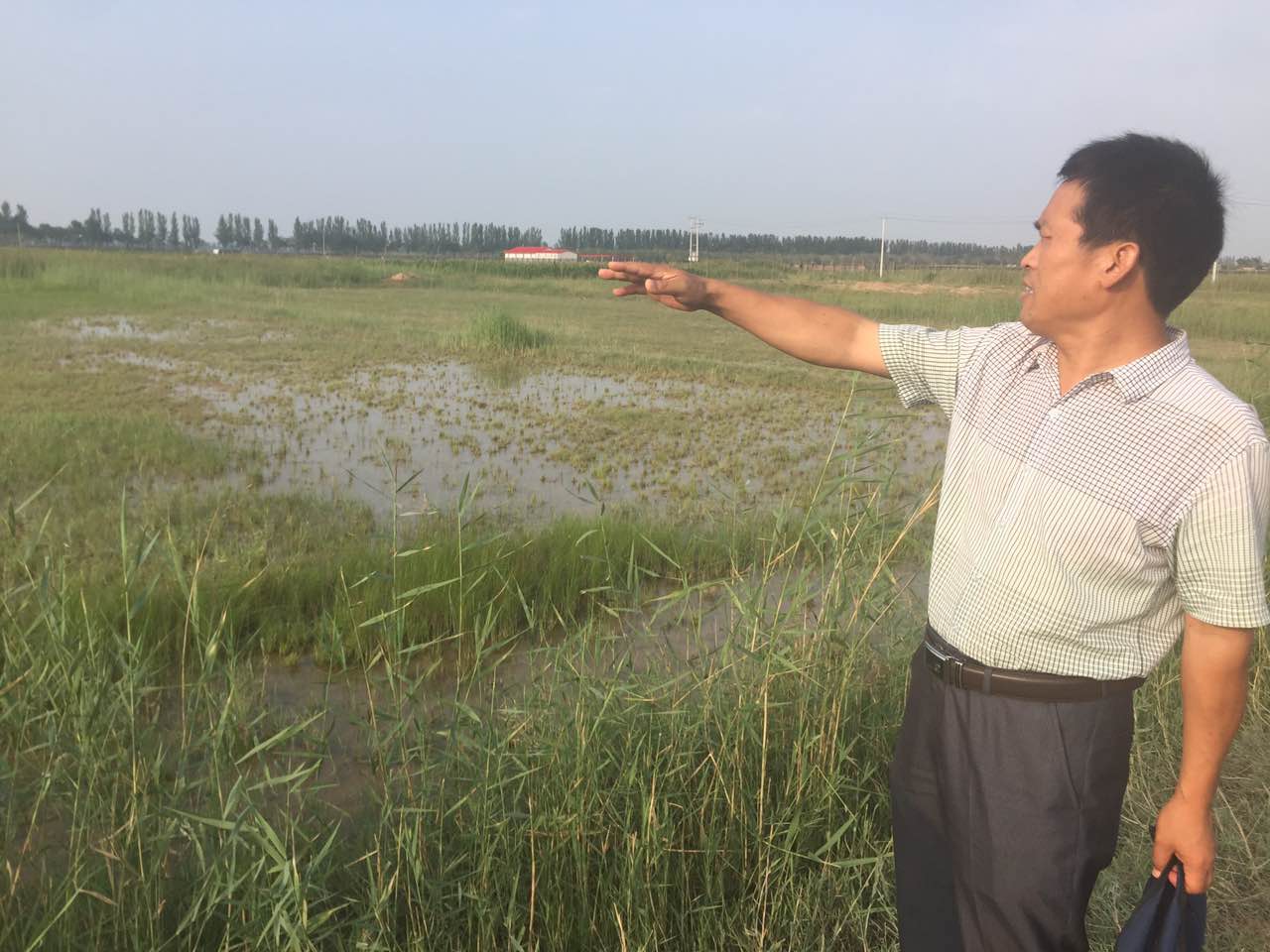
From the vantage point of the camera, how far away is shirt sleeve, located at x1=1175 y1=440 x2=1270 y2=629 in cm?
128

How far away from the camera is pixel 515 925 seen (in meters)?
1.97

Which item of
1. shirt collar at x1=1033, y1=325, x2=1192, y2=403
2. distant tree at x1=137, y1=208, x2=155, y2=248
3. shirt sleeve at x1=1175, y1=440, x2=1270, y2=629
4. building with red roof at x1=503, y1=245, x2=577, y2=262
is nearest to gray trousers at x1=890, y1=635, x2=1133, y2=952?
shirt sleeve at x1=1175, y1=440, x2=1270, y2=629

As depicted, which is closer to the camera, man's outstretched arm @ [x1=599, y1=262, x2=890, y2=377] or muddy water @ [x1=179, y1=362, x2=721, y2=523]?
man's outstretched arm @ [x1=599, y1=262, x2=890, y2=377]

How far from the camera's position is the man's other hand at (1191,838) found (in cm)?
138

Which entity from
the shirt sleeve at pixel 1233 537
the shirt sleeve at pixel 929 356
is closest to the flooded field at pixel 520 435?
the shirt sleeve at pixel 929 356

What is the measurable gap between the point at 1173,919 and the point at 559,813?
115 cm

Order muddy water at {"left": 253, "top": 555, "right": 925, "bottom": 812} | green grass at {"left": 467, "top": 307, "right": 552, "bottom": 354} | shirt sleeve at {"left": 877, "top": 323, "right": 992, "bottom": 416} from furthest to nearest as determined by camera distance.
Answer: green grass at {"left": 467, "top": 307, "right": 552, "bottom": 354}, muddy water at {"left": 253, "top": 555, "right": 925, "bottom": 812}, shirt sleeve at {"left": 877, "top": 323, "right": 992, "bottom": 416}

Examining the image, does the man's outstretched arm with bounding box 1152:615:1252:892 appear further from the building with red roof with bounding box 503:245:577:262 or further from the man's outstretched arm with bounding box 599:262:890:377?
the building with red roof with bounding box 503:245:577:262

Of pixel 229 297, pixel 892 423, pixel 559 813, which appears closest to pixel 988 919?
pixel 559 813

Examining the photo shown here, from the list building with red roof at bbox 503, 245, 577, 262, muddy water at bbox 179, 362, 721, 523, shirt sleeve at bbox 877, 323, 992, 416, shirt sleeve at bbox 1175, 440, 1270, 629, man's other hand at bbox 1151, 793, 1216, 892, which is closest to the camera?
shirt sleeve at bbox 1175, 440, 1270, 629

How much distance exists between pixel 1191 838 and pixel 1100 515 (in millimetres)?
481

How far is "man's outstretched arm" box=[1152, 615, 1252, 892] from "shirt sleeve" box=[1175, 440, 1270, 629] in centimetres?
4

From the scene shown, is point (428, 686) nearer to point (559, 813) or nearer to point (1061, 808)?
point (559, 813)

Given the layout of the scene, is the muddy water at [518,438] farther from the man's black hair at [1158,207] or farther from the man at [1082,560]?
the man's black hair at [1158,207]
